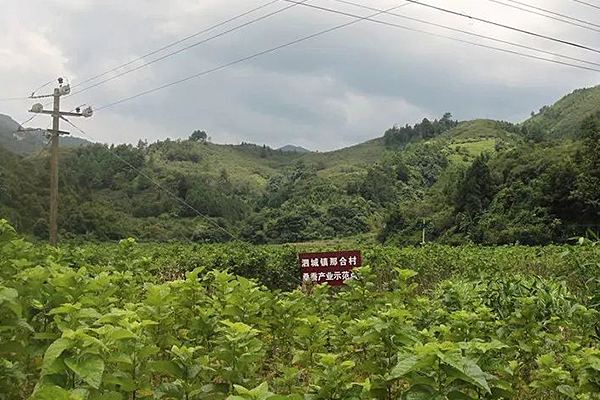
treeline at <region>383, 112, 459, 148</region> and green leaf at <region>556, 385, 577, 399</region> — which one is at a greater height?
treeline at <region>383, 112, 459, 148</region>

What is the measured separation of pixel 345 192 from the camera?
67.7 metres

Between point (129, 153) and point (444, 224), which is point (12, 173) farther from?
point (129, 153)

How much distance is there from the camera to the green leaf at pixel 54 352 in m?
2.21

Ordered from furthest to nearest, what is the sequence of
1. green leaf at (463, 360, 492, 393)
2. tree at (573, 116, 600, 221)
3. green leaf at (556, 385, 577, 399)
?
tree at (573, 116, 600, 221) → green leaf at (556, 385, 577, 399) → green leaf at (463, 360, 492, 393)

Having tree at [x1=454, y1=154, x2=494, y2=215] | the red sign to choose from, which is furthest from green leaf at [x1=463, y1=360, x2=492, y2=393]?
tree at [x1=454, y1=154, x2=494, y2=215]

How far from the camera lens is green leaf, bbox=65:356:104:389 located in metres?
2.13

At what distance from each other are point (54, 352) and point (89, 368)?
155mm

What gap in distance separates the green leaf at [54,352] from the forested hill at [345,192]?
27713mm

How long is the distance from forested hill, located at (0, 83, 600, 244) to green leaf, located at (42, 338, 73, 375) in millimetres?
27713

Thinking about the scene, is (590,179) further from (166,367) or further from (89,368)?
(89,368)

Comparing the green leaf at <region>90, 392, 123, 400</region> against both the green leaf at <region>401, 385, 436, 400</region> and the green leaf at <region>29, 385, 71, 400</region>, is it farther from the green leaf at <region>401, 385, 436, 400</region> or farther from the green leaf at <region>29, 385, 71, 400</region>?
the green leaf at <region>401, 385, 436, 400</region>

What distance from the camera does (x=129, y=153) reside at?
72938mm

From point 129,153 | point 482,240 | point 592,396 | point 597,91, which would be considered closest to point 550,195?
point 482,240

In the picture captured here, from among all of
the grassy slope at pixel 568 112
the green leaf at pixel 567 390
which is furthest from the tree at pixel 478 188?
the green leaf at pixel 567 390
